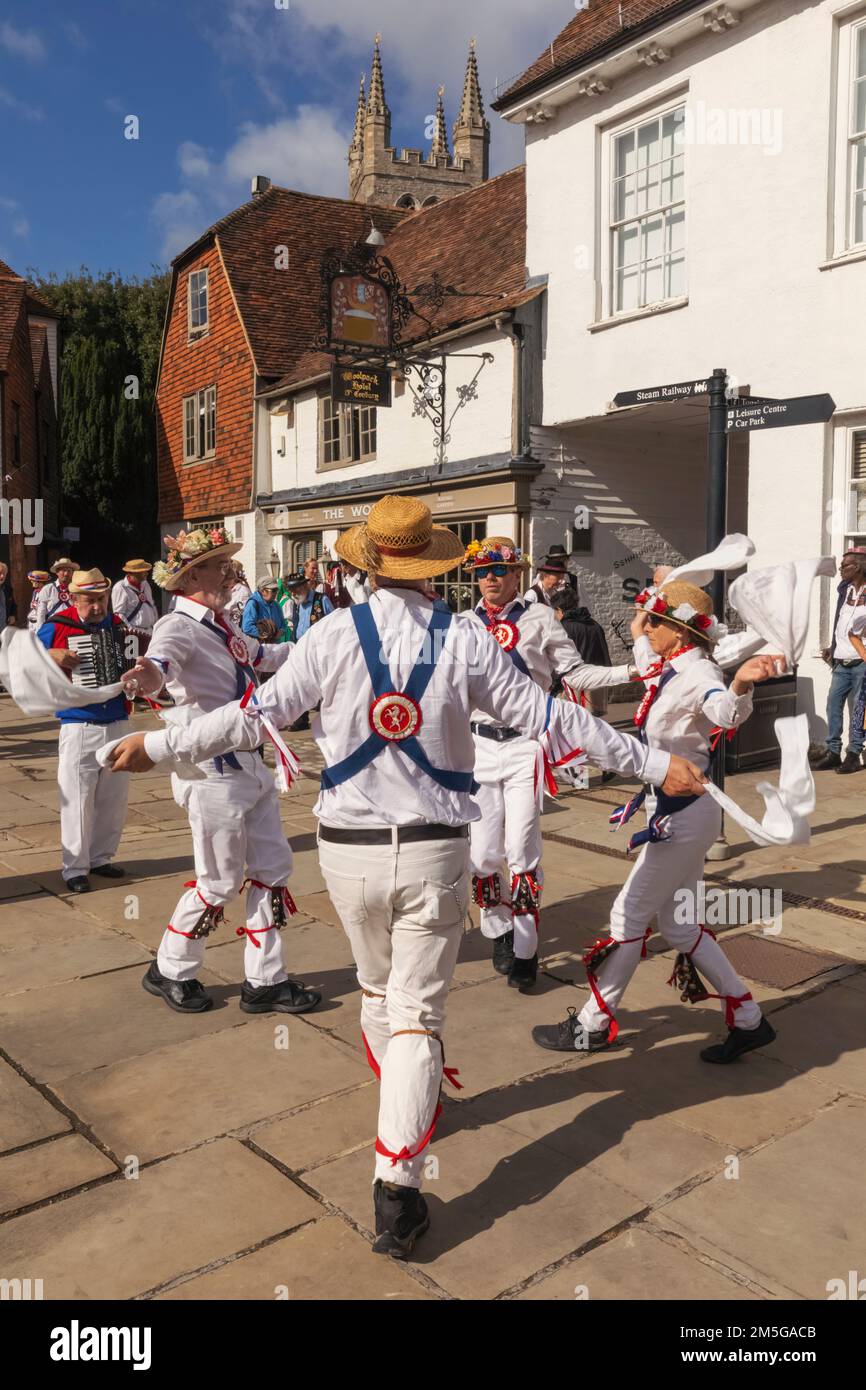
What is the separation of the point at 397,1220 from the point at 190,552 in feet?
9.63

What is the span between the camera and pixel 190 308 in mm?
22750

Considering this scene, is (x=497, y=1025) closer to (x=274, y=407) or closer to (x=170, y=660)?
(x=170, y=660)

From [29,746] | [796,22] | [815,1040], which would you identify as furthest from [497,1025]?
[796,22]

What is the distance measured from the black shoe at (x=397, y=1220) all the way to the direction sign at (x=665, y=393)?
Result: 6020 millimetres

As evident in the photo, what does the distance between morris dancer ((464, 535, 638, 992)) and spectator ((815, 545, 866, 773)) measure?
5.00 m

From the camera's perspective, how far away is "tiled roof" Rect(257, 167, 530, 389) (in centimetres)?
1475

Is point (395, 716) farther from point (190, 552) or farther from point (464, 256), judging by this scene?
point (464, 256)

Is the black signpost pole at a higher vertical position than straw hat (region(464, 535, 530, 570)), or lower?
higher

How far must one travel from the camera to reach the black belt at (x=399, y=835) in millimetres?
2982

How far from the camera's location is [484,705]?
307 centimetres

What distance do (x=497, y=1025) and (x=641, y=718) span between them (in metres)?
1.45

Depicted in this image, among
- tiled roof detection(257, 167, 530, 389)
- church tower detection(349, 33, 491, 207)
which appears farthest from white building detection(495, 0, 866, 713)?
church tower detection(349, 33, 491, 207)

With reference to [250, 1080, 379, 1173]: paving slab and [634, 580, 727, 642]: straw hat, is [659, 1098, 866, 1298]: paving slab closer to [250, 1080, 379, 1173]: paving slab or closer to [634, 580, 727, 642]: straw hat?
[250, 1080, 379, 1173]: paving slab

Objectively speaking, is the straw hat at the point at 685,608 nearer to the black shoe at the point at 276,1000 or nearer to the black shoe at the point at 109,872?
the black shoe at the point at 276,1000
